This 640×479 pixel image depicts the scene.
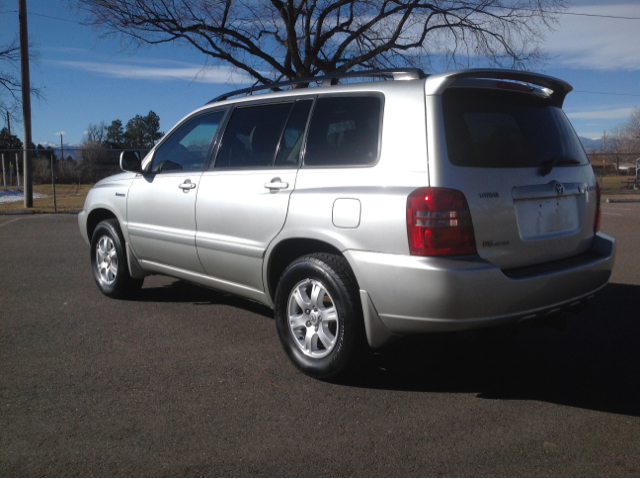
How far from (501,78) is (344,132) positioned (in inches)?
40.9

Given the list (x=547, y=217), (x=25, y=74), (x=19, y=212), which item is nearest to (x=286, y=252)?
(x=547, y=217)

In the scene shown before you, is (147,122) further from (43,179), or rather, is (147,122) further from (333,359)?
(333,359)

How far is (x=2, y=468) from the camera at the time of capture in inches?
109

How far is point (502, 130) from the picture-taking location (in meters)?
3.74

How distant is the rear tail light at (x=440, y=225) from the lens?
332 centimetres

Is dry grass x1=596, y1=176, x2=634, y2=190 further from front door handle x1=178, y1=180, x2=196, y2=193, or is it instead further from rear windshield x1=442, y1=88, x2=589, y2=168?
front door handle x1=178, y1=180, x2=196, y2=193

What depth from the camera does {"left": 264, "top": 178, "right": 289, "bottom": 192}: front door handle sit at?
4168 millimetres

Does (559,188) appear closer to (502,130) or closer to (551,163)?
(551,163)

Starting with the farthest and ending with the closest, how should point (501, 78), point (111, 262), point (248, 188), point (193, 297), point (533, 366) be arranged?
point (193, 297) < point (111, 262) < point (248, 188) < point (533, 366) < point (501, 78)

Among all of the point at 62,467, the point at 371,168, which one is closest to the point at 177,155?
the point at 371,168

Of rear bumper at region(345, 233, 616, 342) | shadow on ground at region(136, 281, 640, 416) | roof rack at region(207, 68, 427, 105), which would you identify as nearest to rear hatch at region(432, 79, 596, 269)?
rear bumper at region(345, 233, 616, 342)

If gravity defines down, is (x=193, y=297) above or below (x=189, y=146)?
below

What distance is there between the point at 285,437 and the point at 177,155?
318 centimetres

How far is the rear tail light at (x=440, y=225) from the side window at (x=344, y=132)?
0.51m
